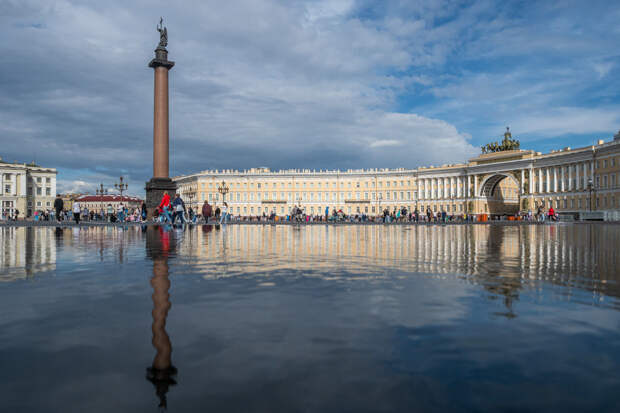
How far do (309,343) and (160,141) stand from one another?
97.4ft

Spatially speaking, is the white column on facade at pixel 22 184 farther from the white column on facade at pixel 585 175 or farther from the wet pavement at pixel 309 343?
the wet pavement at pixel 309 343

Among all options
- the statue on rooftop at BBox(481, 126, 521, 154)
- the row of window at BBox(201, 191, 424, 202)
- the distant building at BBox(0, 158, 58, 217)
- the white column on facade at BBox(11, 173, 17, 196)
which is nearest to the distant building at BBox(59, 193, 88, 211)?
the distant building at BBox(0, 158, 58, 217)

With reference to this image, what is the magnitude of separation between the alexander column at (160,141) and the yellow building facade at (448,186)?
44.0 metres

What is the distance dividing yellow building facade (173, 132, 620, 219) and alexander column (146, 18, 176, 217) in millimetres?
44036

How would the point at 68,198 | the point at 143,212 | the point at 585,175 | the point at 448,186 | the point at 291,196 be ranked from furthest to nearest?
the point at 68,198 → the point at 291,196 → the point at 448,186 → the point at 585,175 → the point at 143,212

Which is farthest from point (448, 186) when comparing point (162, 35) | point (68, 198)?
point (68, 198)

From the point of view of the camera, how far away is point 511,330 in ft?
9.99

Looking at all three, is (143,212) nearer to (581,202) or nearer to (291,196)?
(581,202)

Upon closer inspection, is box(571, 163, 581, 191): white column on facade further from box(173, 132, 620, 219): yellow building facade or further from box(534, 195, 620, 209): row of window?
box(534, 195, 620, 209): row of window

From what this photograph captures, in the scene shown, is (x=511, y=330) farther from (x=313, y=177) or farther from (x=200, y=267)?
(x=313, y=177)

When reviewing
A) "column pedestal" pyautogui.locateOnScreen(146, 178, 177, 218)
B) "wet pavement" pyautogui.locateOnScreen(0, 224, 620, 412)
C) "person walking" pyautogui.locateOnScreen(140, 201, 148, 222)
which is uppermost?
"column pedestal" pyautogui.locateOnScreen(146, 178, 177, 218)

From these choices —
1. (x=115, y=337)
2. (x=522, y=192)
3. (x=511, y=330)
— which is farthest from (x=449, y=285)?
(x=522, y=192)

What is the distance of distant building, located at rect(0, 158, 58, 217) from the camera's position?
102188 millimetres

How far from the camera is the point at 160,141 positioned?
30.4m
